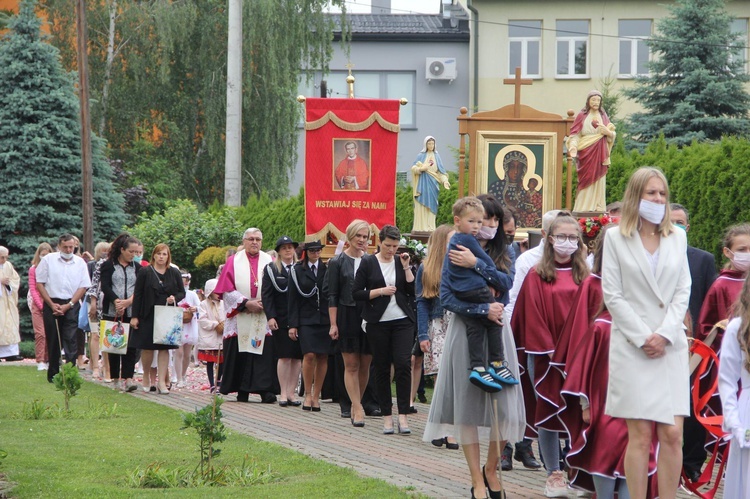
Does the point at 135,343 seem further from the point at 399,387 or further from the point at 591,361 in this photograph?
the point at 591,361

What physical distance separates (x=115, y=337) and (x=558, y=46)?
92.0ft

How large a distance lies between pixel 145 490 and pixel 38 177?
2278 cm

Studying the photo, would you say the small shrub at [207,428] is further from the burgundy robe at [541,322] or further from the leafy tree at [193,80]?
the leafy tree at [193,80]

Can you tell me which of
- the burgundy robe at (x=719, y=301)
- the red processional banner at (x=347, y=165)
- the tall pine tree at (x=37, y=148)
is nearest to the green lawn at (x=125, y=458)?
the burgundy robe at (x=719, y=301)

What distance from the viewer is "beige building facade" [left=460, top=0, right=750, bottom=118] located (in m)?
39.6

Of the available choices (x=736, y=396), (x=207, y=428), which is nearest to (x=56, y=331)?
(x=207, y=428)

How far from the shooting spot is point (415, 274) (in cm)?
1280

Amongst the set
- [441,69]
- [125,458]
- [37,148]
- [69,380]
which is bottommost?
[125,458]

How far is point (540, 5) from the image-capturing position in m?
39.6

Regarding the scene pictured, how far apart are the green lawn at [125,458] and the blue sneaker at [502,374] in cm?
96

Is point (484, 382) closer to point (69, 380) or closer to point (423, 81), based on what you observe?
point (69, 380)

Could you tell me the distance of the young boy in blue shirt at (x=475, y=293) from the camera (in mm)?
7449

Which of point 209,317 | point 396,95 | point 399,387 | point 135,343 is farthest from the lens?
point 396,95

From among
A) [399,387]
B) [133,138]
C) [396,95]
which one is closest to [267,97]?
[133,138]
